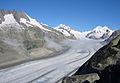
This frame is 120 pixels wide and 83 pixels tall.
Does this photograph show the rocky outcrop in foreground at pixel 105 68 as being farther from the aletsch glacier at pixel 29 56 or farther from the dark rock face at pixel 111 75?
the aletsch glacier at pixel 29 56

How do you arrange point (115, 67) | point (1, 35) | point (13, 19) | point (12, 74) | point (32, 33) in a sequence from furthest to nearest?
point (13, 19) → point (32, 33) → point (1, 35) → point (12, 74) → point (115, 67)

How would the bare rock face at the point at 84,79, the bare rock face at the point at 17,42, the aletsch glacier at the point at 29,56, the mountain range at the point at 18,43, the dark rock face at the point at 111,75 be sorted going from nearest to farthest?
the dark rock face at the point at 111,75 → the bare rock face at the point at 84,79 → the aletsch glacier at the point at 29,56 → the bare rock face at the point at 17,42 → the mountain range at the point at 18,43

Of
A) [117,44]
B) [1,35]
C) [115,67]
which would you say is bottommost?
[115,67]

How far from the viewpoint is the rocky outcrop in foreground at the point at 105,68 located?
1573 centimetres

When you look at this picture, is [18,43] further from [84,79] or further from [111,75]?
[111,75]

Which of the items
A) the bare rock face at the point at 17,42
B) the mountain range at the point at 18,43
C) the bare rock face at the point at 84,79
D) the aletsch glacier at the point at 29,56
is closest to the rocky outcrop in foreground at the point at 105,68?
the bare rock face at the point at 84,79

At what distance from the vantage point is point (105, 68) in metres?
17.3

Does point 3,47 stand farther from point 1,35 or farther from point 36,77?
point 36,77

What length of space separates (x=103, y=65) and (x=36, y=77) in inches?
522

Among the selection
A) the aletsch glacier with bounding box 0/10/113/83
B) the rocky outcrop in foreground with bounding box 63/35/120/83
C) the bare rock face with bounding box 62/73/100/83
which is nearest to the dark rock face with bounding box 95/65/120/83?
the rocky outcrop in foreground with bounding box 63/35/120/83

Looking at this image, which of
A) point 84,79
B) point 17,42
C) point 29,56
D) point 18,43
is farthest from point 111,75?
point 17,42

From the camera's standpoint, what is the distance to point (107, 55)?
20.1 m

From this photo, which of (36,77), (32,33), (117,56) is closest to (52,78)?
(36,77)

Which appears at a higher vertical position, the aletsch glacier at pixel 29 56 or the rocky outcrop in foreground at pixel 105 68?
the aletsch glacier at pixel 29 56
